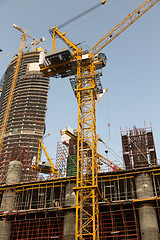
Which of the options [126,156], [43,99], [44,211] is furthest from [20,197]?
[43,99]

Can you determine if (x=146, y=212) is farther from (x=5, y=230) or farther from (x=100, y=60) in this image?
(x=100, y=60)

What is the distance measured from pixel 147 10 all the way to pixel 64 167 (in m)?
36.9

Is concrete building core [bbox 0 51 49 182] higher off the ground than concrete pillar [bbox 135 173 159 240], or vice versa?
concrete building core [bbox 0 51 49 182]

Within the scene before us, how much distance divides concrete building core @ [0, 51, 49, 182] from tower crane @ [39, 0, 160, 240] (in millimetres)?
53898

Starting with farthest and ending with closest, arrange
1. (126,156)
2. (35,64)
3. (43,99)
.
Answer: (35,64) → (43,99) → (126,156)

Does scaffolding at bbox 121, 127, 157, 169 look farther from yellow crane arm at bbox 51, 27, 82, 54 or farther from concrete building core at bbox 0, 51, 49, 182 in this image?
concrete building core at bbox 0, 51, 49, 182

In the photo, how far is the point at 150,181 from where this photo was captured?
3584cm

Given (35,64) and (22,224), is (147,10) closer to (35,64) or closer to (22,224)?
(22,224)

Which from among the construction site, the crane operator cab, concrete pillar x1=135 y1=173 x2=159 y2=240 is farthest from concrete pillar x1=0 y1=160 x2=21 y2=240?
the crane operator cab

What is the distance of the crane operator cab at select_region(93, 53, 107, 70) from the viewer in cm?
4327

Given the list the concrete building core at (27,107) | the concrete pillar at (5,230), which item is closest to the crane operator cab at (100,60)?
the concrete pillar at (5,230)

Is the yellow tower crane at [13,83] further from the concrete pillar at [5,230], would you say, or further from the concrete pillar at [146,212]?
the concrete pillar at [146,212]

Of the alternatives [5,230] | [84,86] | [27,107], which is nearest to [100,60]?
[84,86]

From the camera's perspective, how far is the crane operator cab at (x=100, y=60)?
43.3m
